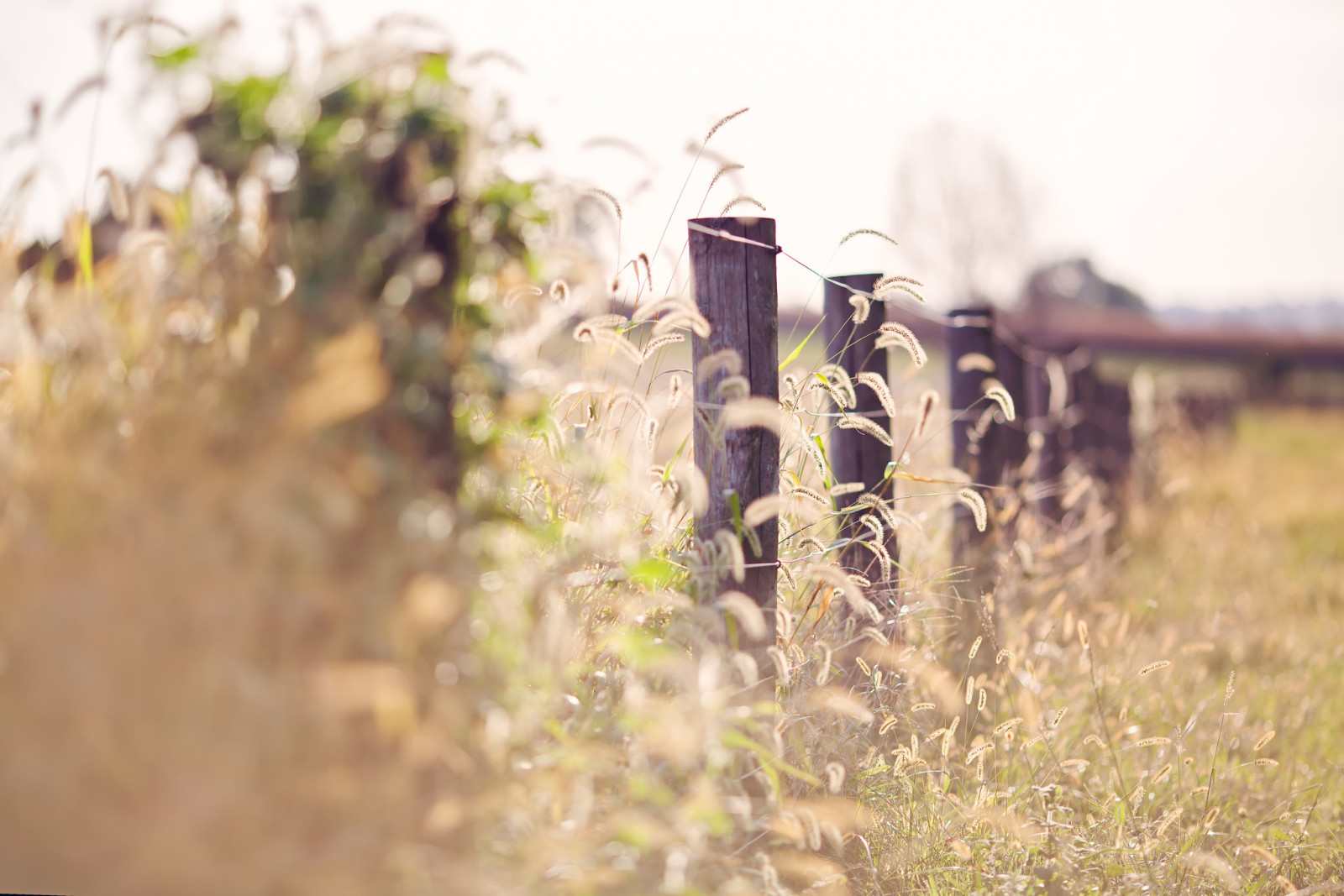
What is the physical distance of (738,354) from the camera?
7.72ft

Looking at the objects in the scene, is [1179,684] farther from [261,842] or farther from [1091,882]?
[261,842]

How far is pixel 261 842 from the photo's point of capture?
1.40 meters

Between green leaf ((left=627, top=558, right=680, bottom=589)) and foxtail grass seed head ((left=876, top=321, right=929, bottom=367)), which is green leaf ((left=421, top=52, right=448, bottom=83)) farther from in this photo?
foxtail grass seed head ((left=876, top=321, right=929, bottom=367))

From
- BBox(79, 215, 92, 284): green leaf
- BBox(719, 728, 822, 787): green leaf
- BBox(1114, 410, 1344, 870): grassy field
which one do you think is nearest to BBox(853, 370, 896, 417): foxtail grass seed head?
BBox(719, 728, 822, 787): green leaf

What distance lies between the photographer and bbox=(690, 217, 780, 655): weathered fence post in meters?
2.37

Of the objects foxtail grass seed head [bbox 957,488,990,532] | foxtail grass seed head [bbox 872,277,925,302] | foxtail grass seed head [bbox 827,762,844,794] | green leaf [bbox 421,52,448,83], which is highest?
green leaf [bbox 421,52,448,83]

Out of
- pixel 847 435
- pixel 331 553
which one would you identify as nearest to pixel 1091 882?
pixel 847 435

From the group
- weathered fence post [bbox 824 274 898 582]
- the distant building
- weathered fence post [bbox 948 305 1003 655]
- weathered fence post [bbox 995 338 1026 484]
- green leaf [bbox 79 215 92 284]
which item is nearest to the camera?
green leaf [bbox 79 215 92 284]

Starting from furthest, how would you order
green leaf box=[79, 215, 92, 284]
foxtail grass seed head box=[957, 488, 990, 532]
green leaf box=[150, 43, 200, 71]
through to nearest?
foxtail grass seed head box=[957, 488, 990, 532]
green leaf box=[79, 215, 92, 284]
green leaf box=[150, 43, 200, 71]

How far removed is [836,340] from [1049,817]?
1.68 m

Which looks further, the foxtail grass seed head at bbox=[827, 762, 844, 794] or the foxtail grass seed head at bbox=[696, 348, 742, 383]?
the foxtail grass seed head at bbox=[696, 348, 742, 383]

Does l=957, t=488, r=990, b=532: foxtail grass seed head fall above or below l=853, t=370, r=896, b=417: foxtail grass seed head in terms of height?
below

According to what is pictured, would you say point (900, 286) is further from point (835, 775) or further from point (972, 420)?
point (972, 420)

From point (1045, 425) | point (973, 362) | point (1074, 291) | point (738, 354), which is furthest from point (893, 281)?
point (1074, 291)
